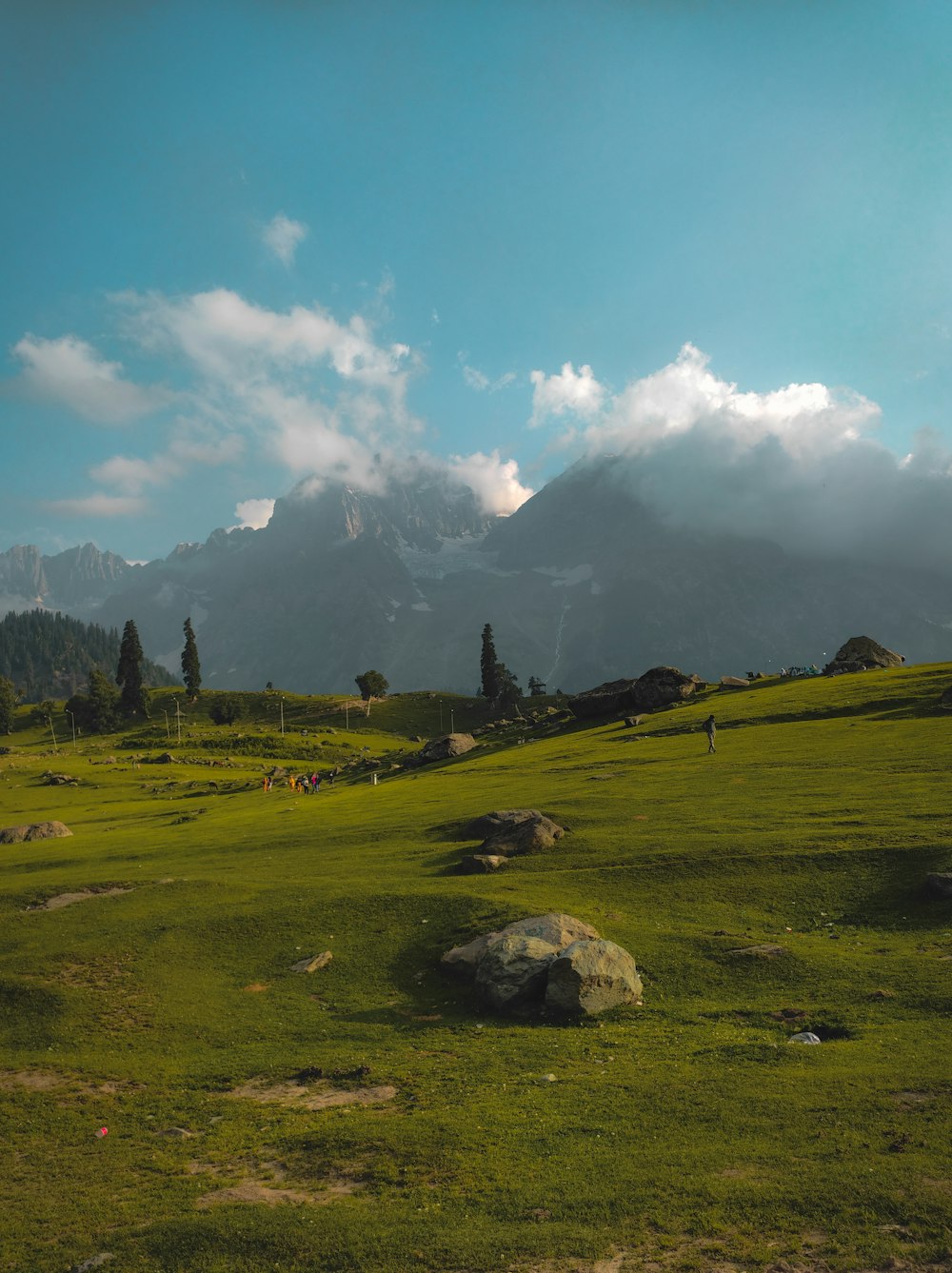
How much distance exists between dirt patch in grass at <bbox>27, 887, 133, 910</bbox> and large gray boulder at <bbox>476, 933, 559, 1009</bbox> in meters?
20.7

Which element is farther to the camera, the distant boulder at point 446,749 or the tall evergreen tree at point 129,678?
the tall evergreen tree at point 129,678

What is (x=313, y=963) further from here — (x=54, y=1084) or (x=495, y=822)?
(x=495, y=822)

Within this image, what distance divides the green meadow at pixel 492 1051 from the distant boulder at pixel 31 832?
41.3 feet

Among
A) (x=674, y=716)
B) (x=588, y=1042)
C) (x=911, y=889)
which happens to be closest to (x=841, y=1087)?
(x=588, y=1042)

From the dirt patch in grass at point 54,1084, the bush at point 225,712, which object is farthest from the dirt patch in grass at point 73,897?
the bush at point 225,712

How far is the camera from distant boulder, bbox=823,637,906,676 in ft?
339

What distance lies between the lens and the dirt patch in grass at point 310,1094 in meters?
17.9

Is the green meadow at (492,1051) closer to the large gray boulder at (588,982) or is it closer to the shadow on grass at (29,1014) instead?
the shadow on grass at (29,1014)

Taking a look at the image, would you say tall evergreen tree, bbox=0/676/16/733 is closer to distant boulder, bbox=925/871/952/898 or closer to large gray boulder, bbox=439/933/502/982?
large gray boulder, bbox=439/933/502/982

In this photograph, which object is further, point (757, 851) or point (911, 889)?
point (757, 851)

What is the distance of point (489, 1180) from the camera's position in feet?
45.1

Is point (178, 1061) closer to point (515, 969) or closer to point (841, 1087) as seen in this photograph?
point (515, 969)

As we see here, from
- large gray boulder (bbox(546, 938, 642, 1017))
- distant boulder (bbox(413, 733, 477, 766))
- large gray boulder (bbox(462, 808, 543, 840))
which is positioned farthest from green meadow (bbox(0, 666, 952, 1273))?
distant boulder (bbox(413, 733, 477, 766))

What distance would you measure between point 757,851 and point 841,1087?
17.5 meters
